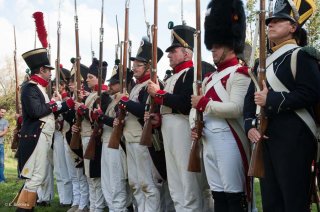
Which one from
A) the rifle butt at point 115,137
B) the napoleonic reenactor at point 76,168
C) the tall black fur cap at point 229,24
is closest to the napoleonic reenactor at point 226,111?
the tall black fur cap at point 229,24

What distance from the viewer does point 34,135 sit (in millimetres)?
7430

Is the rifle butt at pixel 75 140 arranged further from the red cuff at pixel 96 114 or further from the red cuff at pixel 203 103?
the red cuff at pixel 203 103

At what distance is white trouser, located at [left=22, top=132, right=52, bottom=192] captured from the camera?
7285mm

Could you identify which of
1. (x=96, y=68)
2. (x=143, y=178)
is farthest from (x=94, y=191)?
(x=96, y=68)

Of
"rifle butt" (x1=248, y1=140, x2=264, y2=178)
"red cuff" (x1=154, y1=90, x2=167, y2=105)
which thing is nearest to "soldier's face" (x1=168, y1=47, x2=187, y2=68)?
"red cuff" (x1=154, y1=90, x2=167, y2=105)

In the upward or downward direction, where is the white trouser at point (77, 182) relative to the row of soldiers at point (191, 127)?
downward

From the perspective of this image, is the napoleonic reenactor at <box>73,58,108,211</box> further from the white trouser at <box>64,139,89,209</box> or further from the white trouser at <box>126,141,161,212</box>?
the white trouser at <box>126,141,161,212</box>

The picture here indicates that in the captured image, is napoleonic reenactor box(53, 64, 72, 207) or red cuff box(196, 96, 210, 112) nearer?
red cuff box(196, 96, 210, 112)

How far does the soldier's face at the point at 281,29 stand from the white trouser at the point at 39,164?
444cm

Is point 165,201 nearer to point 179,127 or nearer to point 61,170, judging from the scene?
point 179,127

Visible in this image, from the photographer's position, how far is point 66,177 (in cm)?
905

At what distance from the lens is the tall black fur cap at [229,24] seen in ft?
16.4

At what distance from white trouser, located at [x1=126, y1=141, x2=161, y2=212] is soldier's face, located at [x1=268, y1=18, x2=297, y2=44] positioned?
2.78m

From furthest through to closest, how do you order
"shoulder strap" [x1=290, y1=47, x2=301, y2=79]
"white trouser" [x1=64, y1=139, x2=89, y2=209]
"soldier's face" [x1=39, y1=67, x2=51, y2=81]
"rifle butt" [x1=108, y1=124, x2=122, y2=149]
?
"white trouser" [x1=64, y1=139, x2=89, y2=209] < "soldier's face" [x1=39, y1=67, x2=51, y2=81] < "rifle butt" [x1=108, y1=124, x2=122, y2=149] < "shoulder strap" [x1=290, y1=47, x2=301, y2=79]
